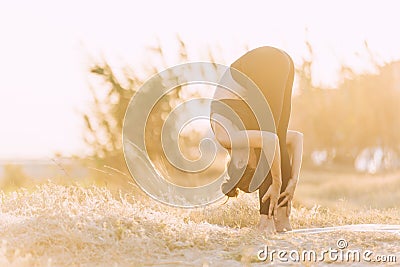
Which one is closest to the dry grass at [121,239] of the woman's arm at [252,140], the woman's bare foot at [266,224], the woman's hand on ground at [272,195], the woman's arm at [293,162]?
the woman's bare foot at [266,224]

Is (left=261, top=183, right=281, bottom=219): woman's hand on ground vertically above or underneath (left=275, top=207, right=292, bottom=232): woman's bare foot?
above

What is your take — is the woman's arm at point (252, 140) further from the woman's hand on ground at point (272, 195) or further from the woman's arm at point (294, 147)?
the woman's arm at point (294, 147)

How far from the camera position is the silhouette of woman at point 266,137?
5621 mm

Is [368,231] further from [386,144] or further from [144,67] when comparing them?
[386,144]

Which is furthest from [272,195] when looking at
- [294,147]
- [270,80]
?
[270,80]

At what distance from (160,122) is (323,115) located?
7851mm

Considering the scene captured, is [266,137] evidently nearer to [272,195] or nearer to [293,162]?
[272,195]

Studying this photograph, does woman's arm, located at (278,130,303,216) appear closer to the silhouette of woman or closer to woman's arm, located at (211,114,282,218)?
the silhouette of woman

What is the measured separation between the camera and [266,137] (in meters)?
5.57

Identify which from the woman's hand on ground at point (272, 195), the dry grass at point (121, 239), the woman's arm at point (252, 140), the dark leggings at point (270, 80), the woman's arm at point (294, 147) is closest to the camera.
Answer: the dry grass at point (121, 239)

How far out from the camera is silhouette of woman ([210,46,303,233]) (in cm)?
562

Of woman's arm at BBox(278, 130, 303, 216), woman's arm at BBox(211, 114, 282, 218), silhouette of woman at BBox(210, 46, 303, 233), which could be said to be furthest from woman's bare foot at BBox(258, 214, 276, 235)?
woman's arm at BBox(211, 114, 282, 218)

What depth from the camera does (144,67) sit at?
10477 mm

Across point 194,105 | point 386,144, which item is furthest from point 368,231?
point 386,144
